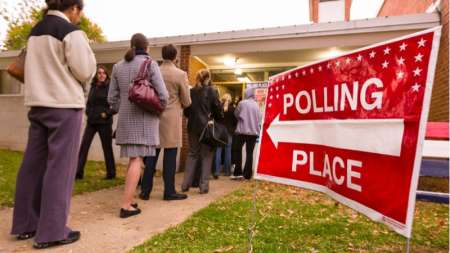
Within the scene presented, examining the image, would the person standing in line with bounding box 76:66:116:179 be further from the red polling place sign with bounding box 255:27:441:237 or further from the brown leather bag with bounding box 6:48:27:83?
the red polling place sign with bounding box 255:27:441:237

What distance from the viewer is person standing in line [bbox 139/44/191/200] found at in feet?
14.4

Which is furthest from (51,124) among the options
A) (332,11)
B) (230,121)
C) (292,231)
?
(332,11)

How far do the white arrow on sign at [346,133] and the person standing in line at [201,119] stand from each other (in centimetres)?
226

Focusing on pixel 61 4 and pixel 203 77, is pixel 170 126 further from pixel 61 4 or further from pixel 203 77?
pixel 61 4

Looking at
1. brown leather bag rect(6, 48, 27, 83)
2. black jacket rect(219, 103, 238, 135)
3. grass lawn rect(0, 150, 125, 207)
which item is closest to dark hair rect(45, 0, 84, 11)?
brown leather bag rect(6, 48, 27, 83)

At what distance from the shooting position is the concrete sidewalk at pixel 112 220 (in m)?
2.72

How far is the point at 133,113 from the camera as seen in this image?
3646mm

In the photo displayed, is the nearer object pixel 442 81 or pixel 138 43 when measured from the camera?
pixel 138 43

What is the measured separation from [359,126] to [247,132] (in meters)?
4.89

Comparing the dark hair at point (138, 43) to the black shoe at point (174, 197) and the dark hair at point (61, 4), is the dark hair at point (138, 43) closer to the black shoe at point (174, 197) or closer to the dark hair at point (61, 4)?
the dark hair at point (61, 4)

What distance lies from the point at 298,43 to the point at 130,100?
16.9 feet

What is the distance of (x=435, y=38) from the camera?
1.73 meters

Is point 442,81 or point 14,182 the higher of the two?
point 442,81

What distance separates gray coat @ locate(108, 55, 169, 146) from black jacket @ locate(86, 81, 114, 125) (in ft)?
6.57
